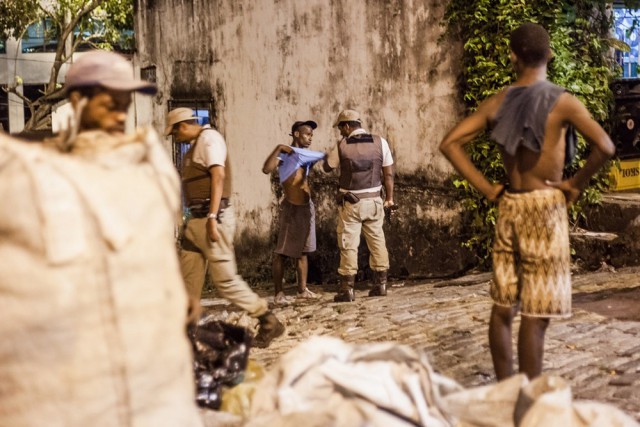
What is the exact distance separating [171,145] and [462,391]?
35.1 ft

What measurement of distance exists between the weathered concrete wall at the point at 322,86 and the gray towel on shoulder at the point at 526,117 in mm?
6605

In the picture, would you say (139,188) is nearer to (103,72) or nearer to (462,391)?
(103,72)

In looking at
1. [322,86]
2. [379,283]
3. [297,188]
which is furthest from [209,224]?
[322,86]

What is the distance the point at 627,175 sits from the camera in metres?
12.3

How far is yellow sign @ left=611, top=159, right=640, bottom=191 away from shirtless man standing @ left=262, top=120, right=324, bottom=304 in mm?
3962

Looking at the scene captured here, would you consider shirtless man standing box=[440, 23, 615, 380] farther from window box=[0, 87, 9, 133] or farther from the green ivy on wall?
window box=[0, 87, 9, 133]

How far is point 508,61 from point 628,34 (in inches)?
72.5

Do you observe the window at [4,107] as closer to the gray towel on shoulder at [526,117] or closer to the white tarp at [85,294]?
the gray towel on shoulder at [526,117]

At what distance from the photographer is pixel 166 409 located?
3031 millimetres

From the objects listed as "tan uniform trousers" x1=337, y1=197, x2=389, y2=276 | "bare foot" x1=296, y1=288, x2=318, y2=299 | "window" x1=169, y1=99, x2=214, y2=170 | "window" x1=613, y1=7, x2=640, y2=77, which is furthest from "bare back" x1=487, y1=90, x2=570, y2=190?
"window" x1=169, y1=99, x2=214, y2=170

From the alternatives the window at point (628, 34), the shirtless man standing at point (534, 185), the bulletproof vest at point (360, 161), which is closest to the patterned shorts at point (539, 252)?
the shirtless man standing at point (534, 185)

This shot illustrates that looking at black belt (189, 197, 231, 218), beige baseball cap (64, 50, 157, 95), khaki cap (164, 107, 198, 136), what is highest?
beige baseball cap (64, 50, 157, 95)

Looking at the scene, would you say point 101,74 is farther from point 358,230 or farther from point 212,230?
point 358,230

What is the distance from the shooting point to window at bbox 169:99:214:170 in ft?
46.2
